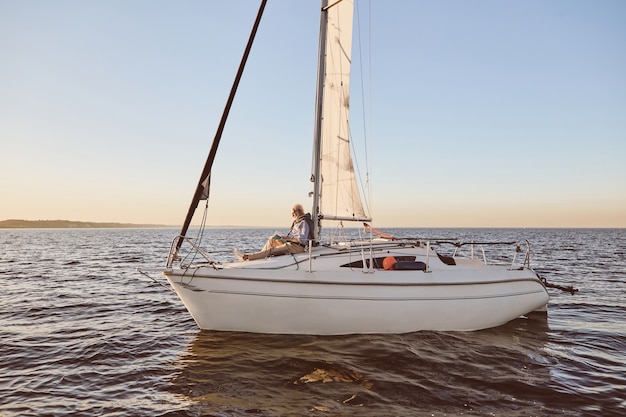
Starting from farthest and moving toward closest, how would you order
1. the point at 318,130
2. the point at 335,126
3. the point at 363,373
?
the point at 335,126 → the point at 318,130 → the point at 363,373

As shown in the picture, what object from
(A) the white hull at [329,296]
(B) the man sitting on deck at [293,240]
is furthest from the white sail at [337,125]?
(A) the white hull at [329,296]

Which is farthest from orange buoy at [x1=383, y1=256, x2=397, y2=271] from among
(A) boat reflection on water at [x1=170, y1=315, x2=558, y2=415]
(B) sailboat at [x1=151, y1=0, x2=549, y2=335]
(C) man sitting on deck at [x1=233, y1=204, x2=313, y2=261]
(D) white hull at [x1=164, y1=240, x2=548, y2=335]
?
(C) man sitting on deck at [x1=233, y1=204, x2=313, y2=261]

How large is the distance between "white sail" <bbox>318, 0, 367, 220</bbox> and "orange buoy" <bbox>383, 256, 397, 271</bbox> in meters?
1.87

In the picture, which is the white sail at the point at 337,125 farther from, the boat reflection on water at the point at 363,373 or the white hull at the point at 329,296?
the boat reflection on water at the point at 363,373

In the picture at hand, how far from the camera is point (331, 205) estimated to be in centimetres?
962

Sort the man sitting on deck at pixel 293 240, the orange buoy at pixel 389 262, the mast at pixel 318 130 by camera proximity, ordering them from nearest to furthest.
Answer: the orange buoy at pixel 389 262
the man sitting on deck at pixel 293 240
the mast at pixel 318 130

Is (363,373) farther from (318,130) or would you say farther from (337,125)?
(337,125)

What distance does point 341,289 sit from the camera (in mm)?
7496

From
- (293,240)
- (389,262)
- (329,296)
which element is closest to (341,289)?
(329,296)

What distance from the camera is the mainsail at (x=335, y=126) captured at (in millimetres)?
9336

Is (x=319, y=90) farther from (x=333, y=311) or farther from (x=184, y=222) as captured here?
(x=333, y=311)

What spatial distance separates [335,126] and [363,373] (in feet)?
19.4

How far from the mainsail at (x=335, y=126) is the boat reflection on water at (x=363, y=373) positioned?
330 cm

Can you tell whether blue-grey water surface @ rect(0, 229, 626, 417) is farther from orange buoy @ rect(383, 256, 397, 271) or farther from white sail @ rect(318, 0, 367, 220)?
white sail @ rect(318, 0, 367, 220)
